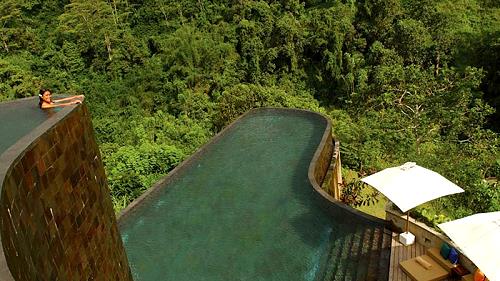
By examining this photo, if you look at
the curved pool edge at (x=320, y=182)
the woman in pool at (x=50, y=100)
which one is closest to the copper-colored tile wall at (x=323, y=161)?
the curved pool edge at (x=320, y=182)

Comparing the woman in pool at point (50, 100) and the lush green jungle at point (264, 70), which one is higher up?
the woman in pool at point (50, 100)

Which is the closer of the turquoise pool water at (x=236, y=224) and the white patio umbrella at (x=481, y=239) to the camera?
the white patio umbrella at (x=481, y=239)

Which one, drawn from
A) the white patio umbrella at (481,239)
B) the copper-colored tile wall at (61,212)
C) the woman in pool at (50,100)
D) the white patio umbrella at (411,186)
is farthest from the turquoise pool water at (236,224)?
the woman in pool at (50,100)

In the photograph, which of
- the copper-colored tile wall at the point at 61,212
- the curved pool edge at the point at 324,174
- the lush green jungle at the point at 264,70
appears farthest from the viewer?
the lush green jungle at the point at 264,70

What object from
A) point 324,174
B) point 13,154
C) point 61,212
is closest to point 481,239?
point 61,212

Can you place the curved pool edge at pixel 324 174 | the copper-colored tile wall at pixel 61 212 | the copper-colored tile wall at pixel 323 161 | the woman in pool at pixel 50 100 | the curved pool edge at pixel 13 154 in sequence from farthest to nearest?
the copper-colored tile wall at pixel 323 161 → the curved pool edge at pixel 324 174 → the woman in pool at pixel 50 100 → the copper-colored tile wall at pixel 61 212 → the curved pool edge at pixel 13 154

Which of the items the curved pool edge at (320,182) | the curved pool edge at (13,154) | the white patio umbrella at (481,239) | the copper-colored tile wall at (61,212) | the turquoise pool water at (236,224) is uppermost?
the curved pool edge at (13,154)

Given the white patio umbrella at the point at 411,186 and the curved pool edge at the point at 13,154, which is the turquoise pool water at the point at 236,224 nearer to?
the white patio umbrella at the point at 411,186
